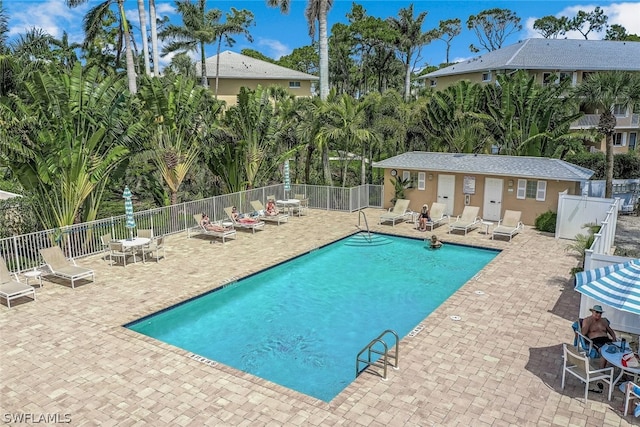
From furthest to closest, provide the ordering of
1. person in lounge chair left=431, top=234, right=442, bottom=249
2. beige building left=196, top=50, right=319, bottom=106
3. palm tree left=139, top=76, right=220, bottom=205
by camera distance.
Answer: beige building left=196, top=50, right=319, bottom=106 → palm tree left=139, top=76, right=220, bottom=205 → person in lounge chair left=431, top=234, right=442, bottom=249

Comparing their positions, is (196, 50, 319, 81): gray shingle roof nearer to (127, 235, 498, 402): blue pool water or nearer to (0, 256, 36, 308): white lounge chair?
(127, 235, 498, 402): blue pool water

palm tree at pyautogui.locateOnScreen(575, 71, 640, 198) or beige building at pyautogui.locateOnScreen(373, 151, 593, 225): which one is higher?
palm tree at pyautogui.locateOnScreen(575, 71, 640, 198)

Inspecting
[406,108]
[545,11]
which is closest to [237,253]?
[406,108]

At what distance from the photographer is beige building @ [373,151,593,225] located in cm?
2091

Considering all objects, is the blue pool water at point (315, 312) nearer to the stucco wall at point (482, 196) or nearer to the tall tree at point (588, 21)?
the stucco wall at point (482, 196)

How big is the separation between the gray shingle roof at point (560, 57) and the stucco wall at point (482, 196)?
19825mm

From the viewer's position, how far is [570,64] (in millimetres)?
38375

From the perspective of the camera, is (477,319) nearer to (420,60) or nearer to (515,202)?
(515,202)

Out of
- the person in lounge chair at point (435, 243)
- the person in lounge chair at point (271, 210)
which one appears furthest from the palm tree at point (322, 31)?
the person in lounge chair at point (435, 243)

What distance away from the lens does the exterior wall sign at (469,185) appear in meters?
22.6

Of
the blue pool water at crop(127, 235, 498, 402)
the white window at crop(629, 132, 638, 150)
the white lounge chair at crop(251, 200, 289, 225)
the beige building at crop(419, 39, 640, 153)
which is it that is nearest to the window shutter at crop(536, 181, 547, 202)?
the blue pool water at crop(127, 235, 498, 402)

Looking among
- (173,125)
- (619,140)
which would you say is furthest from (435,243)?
(619,140)

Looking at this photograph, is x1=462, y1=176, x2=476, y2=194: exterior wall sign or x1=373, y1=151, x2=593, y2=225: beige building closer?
x1=373, y1=151, x2=593, y2=225: beige building

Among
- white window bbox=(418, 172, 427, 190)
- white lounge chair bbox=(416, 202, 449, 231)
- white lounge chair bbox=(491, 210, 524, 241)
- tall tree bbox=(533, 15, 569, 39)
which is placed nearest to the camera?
white lounge chair bbox=(491, 210, 524, 241)
